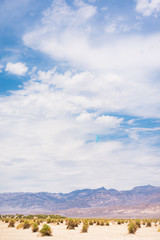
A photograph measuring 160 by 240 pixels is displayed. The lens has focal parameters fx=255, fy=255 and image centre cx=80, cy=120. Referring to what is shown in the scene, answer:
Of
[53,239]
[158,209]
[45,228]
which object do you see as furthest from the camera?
[158,209]

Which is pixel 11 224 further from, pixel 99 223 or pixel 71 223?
pixel 99 223

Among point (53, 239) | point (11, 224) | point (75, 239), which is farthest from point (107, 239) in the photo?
point (11, 224)

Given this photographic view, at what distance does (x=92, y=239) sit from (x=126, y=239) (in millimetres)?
2549

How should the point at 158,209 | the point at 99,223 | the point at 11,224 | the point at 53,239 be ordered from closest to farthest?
the point at 53,239 → the point at 11,224 → the point at 99,223 → the point at 158,209

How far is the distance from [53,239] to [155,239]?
7.57 metres

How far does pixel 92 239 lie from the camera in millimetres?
19000

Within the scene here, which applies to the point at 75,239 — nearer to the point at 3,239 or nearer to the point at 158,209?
the point at 3,239

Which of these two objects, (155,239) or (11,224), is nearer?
(155,239)

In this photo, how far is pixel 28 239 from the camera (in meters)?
18.2

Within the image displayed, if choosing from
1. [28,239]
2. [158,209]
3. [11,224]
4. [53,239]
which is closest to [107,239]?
[53,239]

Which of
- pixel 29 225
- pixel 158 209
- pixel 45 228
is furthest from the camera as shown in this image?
pixel 158 209

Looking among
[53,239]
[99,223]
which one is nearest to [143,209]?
[99,223]

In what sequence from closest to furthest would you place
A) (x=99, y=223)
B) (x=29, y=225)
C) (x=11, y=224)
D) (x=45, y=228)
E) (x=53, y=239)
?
(x=53, y=239) → (x=45, y=228) → (x=29, y=225) → (x=11, y=224) → (x=99, y=223)

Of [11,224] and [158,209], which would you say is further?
[158,209]
